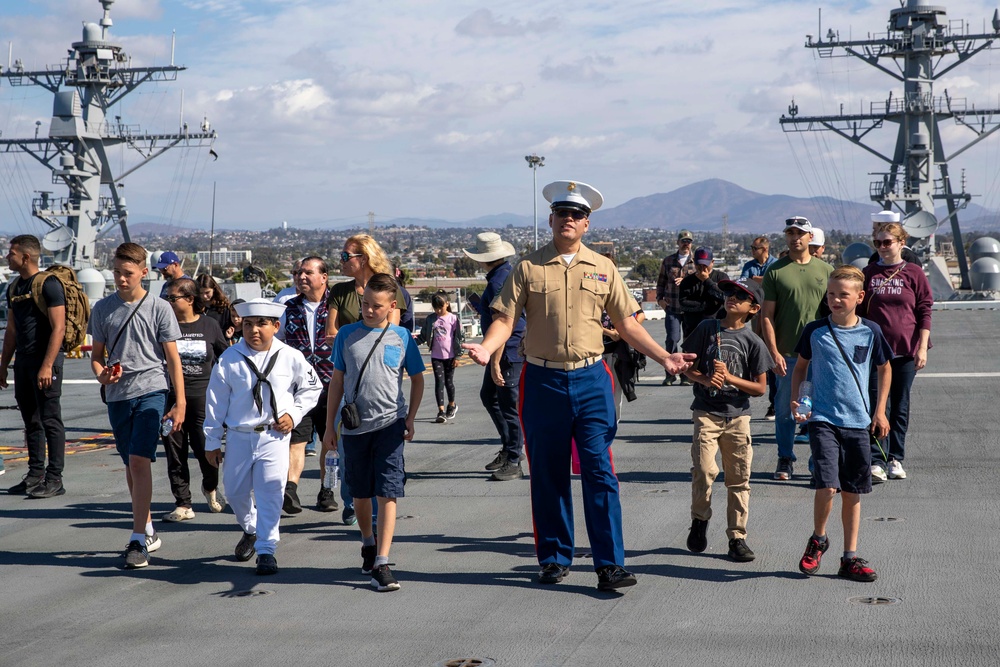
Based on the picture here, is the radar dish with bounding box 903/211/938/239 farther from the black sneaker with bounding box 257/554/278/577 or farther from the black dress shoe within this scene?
the black sneaker with bounding box 257/554/278/577

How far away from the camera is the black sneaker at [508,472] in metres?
8.64

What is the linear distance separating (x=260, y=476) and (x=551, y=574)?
6.08ft

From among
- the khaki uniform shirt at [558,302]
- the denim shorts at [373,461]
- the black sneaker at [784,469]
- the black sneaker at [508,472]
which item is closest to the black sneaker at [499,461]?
the black sneaker at [508,472]

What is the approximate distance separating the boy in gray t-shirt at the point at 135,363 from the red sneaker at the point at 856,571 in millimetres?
4137

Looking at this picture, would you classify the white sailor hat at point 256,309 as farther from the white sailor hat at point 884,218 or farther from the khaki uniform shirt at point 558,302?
the white sailor hat at point 884,218

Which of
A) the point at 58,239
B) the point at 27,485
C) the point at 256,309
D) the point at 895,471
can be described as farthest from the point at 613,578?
the point at 58,239

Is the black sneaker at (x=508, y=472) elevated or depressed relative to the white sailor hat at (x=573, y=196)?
depressed

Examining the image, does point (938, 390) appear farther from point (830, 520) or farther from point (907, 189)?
point (907, 189)

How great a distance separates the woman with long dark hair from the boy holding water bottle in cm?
430

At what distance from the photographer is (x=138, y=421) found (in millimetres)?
6551

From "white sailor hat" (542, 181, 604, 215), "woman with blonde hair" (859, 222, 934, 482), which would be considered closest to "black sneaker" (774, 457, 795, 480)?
"woman with blonde hair" (859, 222, 934, 482)

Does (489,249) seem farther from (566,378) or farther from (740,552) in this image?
(740,552)

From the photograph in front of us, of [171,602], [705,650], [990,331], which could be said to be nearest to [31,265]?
[171,602]

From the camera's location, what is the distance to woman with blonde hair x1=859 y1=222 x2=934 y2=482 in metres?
7.70
